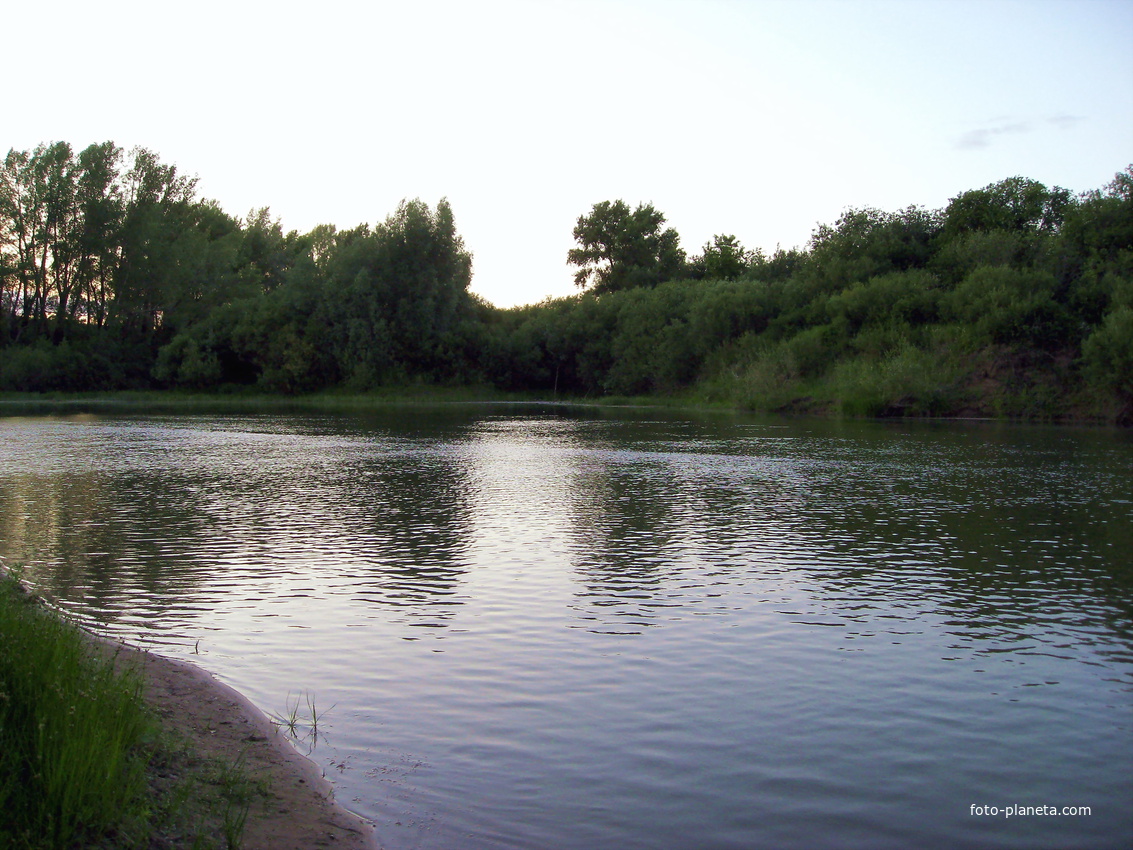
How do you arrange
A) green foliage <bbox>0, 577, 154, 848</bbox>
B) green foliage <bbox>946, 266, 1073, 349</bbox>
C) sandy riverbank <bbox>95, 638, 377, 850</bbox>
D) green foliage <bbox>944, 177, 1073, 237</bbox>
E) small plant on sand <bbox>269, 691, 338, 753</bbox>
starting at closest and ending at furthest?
1. green foliage <bbox>0, 577, 154, 848</bbox>
2. sandy riverbank <bbox>95, 638, 377, 850</bbox>
3. small plant on sand <bbox>269, 691, 338, 753</bbox>
4. green foliage <bbox>946, 266, 1073, 349</bbox>
5. green foliage <bbox>944, 177, 1073, 237</bbox>

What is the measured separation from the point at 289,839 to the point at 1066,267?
229 feet

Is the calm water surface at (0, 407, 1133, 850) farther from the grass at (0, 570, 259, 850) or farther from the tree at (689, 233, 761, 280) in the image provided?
the tree at (689, 233, 761, 280)

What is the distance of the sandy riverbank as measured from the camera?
233 inches

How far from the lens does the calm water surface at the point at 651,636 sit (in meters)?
6.85

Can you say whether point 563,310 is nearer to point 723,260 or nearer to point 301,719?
point 723,260

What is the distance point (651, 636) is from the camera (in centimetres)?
1120

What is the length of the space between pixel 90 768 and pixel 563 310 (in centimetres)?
10092

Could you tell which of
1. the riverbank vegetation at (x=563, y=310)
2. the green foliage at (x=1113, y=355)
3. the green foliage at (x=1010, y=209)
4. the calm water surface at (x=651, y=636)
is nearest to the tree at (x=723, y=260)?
the riverbank vegetation at (x=563, y=310)

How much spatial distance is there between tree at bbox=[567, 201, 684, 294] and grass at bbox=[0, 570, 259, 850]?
373ft

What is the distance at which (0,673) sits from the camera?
19.5 ft

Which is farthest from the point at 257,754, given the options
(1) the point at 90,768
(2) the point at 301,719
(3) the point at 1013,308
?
(3) the point at 1013,308

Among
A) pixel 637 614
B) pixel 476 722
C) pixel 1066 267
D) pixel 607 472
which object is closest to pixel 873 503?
pixel 607 472

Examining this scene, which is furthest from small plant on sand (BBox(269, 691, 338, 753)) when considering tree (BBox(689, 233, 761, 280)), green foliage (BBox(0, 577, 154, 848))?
tree (BBox(689, 233, 761, 280))

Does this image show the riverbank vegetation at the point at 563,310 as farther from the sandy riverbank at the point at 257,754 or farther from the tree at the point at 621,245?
the sandy riverbank at the point at 257,754
